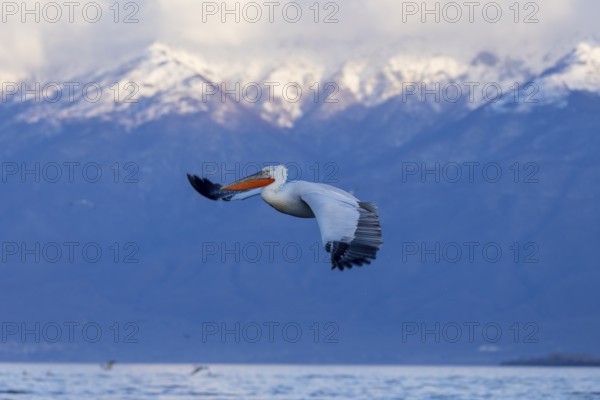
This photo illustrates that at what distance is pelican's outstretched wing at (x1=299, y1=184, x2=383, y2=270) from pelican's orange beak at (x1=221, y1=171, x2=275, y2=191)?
1.73 m

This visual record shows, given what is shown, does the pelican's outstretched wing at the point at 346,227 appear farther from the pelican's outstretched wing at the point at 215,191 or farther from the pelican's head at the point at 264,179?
the pelican's outstretched wing at the point at 215,191

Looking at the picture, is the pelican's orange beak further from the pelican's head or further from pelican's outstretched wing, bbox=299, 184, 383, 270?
pelican's outstretched wing, bbox=299, 184, 383, 270

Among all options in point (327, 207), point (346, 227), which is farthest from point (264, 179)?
point (346, 227)

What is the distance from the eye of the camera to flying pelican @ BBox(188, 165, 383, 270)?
3014 cm

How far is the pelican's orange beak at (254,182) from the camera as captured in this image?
112ft

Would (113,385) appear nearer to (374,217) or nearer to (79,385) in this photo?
(79,385)

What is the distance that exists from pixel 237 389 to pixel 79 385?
47.4ft

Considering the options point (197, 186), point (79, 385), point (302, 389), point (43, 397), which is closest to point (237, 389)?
point (302, 389)

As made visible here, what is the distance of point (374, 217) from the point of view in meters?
31.3

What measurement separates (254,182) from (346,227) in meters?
3.97

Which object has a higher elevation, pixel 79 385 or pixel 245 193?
pixel 79 385

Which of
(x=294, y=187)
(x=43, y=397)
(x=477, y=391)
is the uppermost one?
(x=477, y=391)

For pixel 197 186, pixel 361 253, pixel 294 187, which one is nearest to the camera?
pixel 361 253

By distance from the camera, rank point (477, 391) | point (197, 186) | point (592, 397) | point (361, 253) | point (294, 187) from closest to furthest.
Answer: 1. point (361, 253)
2. point (294, 187)
3. point (197, 186)
4. point (592, 397)
5. point (477, 391)
